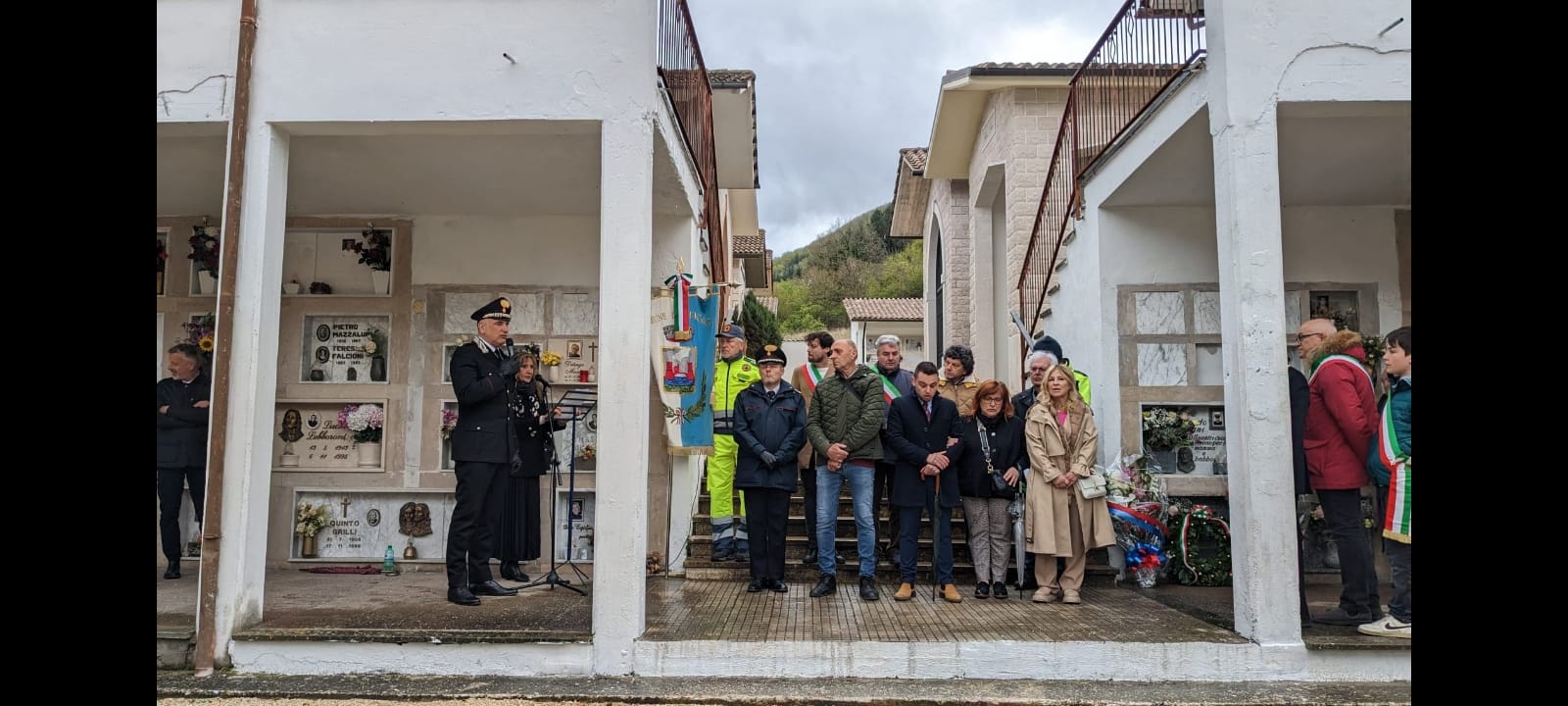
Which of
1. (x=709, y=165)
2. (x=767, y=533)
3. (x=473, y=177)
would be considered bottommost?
(x=767, y=533)

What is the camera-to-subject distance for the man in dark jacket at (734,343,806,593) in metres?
6.46

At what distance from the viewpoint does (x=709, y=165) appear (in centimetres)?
862

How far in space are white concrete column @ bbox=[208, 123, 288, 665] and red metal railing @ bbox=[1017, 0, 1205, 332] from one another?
567 cm

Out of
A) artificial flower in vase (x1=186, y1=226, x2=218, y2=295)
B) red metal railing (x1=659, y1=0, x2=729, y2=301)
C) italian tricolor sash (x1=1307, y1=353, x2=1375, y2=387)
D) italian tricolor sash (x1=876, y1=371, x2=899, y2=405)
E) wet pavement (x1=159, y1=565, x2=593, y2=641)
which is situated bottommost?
wet pavement (x1=159, y1=565, x2=593, y2=641)

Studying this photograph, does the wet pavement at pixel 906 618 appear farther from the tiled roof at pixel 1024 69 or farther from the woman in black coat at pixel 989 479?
the tiled roof at pixel 1024 69

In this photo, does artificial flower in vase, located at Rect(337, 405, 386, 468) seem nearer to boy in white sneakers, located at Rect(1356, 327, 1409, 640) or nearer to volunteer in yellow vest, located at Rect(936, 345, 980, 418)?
volunteer in yellow vest, located at Rect(936, 345, 980, 418)

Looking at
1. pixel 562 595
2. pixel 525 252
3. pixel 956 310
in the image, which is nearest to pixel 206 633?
pixel 562 595

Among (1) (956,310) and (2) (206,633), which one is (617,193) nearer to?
(2) (206,633)

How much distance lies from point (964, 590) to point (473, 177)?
472cm

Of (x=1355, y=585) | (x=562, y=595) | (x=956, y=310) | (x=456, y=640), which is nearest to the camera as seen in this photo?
(x=456, y=640)

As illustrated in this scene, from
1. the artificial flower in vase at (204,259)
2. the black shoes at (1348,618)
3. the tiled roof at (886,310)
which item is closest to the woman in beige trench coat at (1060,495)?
the black shoes at (1348,618)

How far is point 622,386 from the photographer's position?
5.25m

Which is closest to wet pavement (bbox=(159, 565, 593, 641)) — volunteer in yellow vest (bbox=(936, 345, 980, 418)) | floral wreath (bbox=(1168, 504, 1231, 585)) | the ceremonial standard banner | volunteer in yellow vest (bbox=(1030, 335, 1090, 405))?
the ceremonial standard banner

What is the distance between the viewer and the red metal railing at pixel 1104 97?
6816 mm
